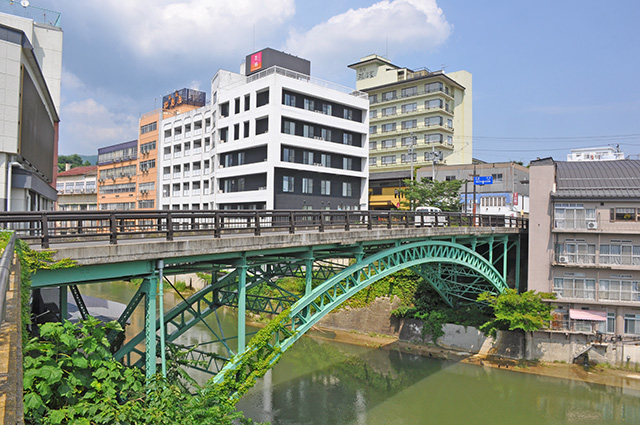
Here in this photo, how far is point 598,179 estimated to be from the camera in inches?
1223

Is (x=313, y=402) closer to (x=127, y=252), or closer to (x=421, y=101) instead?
(x=127, y=252)

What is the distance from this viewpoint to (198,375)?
24.7 m

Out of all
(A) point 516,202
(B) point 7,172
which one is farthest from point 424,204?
(B) point 7,172

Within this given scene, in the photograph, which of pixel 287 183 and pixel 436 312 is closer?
pixel 436 312

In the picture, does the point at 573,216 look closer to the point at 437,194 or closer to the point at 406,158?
the point at 437,194

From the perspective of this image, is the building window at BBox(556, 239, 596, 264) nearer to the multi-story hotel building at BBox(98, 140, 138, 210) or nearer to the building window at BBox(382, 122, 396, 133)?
the building window at BBox(382, 122, 396, 133)

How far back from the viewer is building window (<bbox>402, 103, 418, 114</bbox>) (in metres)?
65.0

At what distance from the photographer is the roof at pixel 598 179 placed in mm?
29280

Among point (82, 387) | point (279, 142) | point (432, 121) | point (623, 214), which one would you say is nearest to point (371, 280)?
point (82, 387)

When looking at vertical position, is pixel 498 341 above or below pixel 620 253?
below

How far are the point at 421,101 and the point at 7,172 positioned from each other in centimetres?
5438

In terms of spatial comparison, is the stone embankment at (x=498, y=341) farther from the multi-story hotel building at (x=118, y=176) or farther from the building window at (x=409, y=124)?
the multi-story hotel building at (x=118, y=176)

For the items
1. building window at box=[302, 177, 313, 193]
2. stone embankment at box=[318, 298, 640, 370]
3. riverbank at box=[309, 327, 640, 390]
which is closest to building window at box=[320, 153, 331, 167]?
building window at box=[302, 177, 313, 193]

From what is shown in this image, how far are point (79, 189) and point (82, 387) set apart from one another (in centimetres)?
7676
